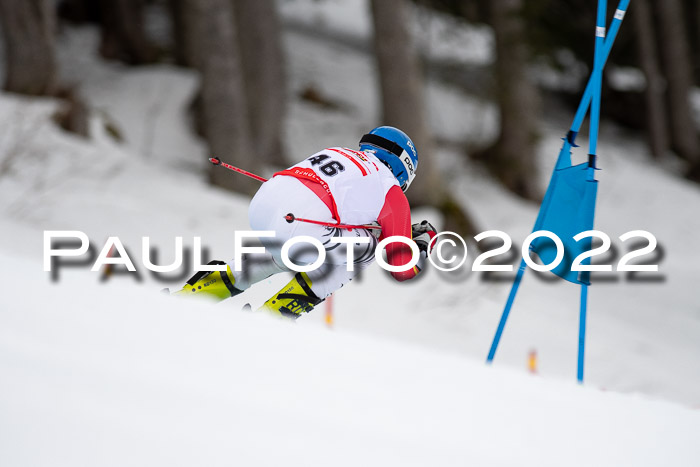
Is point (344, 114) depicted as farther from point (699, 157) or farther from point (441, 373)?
point (441, 373)

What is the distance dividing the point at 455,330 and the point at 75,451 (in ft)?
19.9

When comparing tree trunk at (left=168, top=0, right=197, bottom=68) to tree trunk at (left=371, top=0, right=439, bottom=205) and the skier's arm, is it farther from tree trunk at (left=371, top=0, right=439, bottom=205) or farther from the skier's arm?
the skier's arm

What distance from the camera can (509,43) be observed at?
12953 mm

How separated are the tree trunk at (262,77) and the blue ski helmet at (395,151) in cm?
823

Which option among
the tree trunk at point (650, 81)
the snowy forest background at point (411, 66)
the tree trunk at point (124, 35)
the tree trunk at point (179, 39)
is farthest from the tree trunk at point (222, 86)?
the tree trunk at point (650, 81)

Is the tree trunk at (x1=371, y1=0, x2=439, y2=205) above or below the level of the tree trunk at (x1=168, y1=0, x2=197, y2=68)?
below

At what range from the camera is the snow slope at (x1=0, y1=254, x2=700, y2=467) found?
1.75 meters

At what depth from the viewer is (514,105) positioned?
13.3 m

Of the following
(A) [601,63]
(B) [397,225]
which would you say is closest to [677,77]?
(A) [601,63]

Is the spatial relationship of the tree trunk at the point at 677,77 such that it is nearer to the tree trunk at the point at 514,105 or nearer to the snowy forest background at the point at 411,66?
the snowy forest background at the point at 411,66

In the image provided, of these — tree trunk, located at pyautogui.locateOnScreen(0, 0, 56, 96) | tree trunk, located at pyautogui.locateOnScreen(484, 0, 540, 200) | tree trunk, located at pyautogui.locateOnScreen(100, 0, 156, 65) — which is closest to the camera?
tree trunk, located at pyautogui.locateOnScreen(0, 0, 56, 96)

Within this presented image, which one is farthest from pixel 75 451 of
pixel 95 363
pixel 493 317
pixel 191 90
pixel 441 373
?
pixel 191 90

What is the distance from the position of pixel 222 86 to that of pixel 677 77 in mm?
12454

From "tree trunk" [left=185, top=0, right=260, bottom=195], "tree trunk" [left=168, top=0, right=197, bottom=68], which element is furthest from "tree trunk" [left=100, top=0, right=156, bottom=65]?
"tree trunk" [left=185, top=0, right=260, bottom=195]
